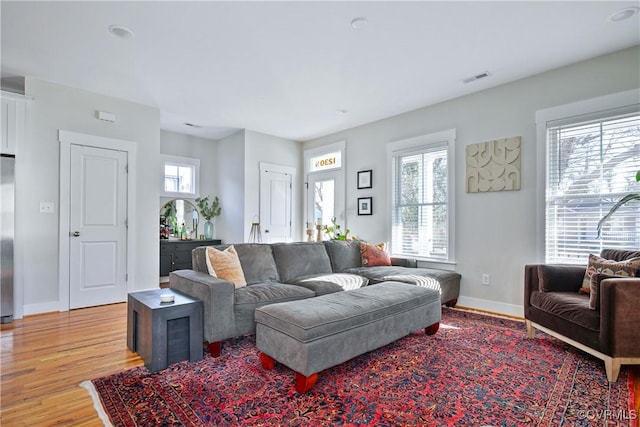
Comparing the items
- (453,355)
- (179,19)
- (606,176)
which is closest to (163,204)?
(179,19)

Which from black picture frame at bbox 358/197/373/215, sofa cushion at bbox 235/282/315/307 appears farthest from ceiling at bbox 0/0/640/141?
sofa cushion at bbox 235/282/315/307

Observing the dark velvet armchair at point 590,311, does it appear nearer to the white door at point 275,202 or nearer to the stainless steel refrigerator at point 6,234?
the white door at point 275,202

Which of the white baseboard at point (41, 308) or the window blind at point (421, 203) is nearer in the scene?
the white baseboard at point (41, 308)

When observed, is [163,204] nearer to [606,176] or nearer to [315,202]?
[315,202]

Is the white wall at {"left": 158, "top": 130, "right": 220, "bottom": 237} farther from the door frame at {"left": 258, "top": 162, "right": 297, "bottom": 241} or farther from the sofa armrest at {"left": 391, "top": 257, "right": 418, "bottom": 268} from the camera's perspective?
the sofa armrest at {"left": 391, "top": 257, "right": 418, "bottom": 268}

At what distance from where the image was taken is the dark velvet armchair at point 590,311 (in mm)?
2164

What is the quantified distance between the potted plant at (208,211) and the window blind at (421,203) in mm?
3313

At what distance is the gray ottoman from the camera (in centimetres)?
201

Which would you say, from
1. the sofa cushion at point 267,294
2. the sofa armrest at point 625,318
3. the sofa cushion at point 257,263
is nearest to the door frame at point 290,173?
the sofa cushion at point 257,263

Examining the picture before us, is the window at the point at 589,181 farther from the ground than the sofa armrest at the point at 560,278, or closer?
farther from the ground

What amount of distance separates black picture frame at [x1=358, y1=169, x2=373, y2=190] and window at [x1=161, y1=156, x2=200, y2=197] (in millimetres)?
3089

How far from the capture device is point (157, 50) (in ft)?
10.1

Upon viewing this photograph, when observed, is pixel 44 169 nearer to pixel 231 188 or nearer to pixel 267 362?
pixel 231 188

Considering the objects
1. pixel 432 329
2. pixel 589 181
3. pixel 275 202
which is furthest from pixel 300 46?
pixel 275 202
